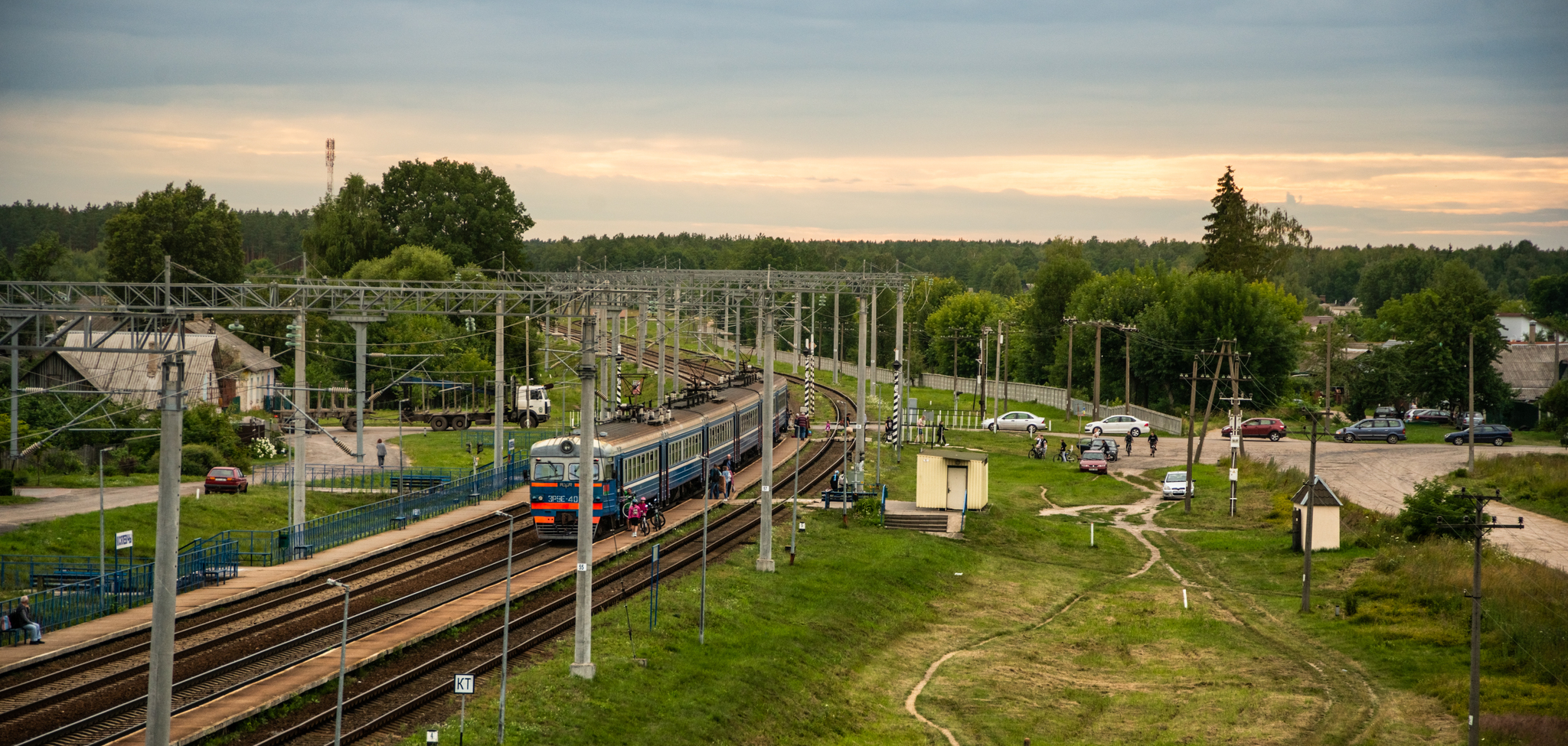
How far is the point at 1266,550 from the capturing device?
51.5 metres

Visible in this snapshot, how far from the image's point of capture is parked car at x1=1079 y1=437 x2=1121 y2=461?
7094cm

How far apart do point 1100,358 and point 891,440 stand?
35.3 m

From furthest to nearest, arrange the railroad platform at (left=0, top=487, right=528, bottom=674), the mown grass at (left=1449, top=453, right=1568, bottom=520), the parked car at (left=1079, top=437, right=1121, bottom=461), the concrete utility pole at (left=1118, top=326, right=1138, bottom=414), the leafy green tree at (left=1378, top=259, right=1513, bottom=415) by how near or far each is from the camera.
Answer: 1. the leafy green tree at (left=1378, top=259, right=1513, bottom=415)
2. the concrete utility pole at (left=1118, top=326, right=1138, bottom=414)
3. the parked car at (left=1079, top=437, right=1121, bottom=461)
4. the mown grass at (left=1449, top=453, right=1568, bottom=520)
5. the railroad platform at (left=0, top=487, right=528, bottom=674)

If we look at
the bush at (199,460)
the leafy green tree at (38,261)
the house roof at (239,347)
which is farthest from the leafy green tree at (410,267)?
the leafy green tree at (38,261)

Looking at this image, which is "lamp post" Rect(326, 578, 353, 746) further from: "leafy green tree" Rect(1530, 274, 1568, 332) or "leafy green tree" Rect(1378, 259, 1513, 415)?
"leafy green tree" Rect(1530, 274, 1568, 332)

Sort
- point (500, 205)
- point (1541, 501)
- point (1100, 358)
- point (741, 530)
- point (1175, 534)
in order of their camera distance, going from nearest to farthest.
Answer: point (741, 530) → point (1175, 534) → point (1541, 501) → point (1100, 358) → point (500, 205)

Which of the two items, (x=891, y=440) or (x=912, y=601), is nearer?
(x=912, y=601)

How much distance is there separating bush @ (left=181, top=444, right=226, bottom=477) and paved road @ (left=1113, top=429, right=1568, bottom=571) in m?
47.3

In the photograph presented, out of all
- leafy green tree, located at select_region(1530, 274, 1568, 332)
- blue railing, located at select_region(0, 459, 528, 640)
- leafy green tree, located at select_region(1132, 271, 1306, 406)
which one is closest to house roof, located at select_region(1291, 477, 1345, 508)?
blue railing, located at select_region(0, 459, 528, 640)

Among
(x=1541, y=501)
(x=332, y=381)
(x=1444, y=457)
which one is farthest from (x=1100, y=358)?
(x=332, y=381)

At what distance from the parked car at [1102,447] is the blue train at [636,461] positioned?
69.9 feet

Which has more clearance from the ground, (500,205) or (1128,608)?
(500,205)

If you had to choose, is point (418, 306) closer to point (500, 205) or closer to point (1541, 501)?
point (1541, 501)

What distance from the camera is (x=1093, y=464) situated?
68.4 meters
